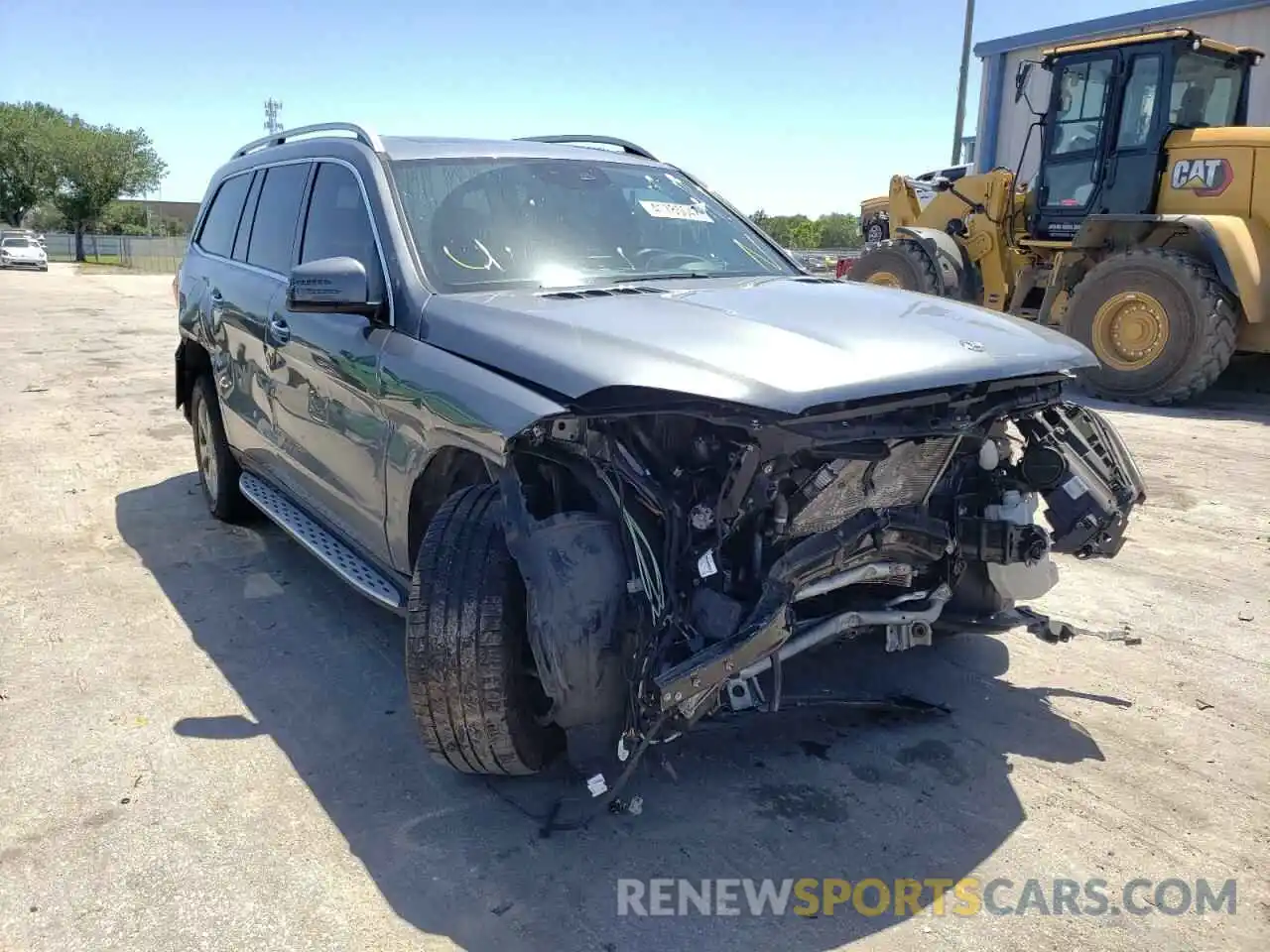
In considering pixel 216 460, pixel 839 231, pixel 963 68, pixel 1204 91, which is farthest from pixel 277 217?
pixel 839 231

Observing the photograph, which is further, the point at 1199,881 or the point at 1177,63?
the point at 1177,63

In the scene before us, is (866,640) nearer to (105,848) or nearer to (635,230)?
(635,230)

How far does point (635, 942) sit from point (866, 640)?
→ 5.74 feet

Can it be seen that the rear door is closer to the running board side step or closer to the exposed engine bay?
the running board side step

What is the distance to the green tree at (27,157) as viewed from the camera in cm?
6116

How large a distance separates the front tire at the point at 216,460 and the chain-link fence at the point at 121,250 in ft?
174

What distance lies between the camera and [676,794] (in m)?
3.04

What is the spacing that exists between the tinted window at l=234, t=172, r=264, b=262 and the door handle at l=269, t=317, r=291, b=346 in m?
0.93

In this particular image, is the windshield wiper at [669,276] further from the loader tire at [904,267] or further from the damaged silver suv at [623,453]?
the loader tire at [904,267]

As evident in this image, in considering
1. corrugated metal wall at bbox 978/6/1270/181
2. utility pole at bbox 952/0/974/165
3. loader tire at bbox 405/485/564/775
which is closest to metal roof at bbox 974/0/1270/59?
corrugated metal wall at bbox 978/6/1270/181

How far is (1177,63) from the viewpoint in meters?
9.77

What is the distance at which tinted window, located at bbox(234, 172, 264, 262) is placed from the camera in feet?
16.6

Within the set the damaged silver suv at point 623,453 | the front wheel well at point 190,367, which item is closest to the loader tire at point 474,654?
the damaged silver suv at point 623,453

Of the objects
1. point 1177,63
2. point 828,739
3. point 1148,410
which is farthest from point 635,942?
point 1177,63
